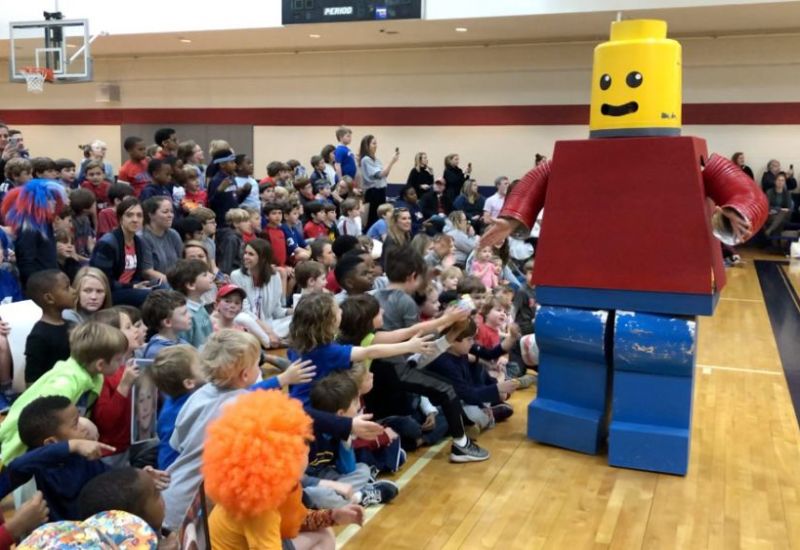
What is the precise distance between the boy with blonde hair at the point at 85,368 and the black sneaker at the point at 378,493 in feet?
4.14

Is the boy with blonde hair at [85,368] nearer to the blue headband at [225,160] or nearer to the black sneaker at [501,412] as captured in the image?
the black sneaker at [501,412]

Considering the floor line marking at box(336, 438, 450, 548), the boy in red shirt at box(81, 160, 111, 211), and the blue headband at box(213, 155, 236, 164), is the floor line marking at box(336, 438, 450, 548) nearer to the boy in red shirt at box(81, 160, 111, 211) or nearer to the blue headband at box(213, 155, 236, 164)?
the boy in red shirt at box(81, 160, 111, 211)

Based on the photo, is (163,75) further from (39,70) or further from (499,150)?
(499,150)

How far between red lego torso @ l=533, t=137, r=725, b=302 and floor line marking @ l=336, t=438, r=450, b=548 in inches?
43.5

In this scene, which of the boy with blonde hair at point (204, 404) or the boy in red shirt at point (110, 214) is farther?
the boy in red shirt at point (110, 214)

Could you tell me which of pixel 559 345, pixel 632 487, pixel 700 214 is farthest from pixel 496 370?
pixel 700 214

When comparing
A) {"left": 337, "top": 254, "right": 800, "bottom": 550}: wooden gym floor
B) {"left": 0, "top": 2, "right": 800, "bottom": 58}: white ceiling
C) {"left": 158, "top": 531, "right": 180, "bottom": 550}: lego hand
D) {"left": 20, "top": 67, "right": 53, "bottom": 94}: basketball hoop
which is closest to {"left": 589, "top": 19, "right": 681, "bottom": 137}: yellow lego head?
{"left": 337, "top": 254, "right": 800, "bottom": 550}: wooden gym floor

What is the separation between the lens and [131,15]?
12914 millimetres

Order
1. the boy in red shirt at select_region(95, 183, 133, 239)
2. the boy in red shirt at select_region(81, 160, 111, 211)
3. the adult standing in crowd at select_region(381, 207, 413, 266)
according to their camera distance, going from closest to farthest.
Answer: the boy in red shirt at select_region(95, 183, 133, 239) < the boy in red shirt at select_region(81, 160, 111, 211) < the adult standing in crowd at select_region(381, 207, 413, 266)

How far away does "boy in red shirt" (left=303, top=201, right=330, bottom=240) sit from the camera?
828 centimetres

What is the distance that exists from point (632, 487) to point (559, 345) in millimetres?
846

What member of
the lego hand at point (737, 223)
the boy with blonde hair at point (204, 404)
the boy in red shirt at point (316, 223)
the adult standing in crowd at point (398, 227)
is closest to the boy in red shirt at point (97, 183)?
the boy in red shirt at point (316, 223)

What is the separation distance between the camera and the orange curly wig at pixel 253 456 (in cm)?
211

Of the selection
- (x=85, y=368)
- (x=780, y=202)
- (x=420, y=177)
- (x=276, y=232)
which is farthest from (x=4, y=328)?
(x=780, y=202)
